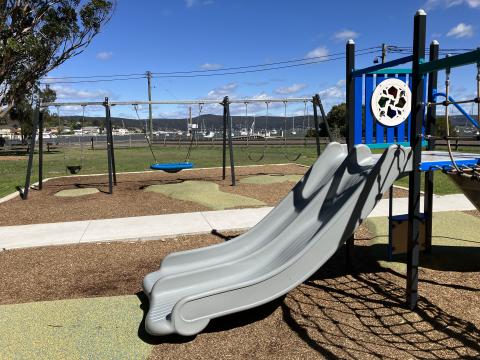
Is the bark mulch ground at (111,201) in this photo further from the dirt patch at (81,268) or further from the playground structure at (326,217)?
the playground structure at (326,217)

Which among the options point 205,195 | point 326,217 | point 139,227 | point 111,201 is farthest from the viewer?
point 205,195

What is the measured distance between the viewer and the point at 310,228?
13.9 ft

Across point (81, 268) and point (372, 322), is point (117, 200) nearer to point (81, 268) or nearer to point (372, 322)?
point (81, 268)

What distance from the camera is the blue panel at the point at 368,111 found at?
478 centimetres

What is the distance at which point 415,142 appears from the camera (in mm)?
3674

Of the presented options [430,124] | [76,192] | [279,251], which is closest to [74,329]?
[279,251]

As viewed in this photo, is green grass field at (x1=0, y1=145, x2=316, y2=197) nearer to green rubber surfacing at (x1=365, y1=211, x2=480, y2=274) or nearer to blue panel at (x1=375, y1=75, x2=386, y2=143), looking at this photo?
green rubber surfacing at (x1=365, y1=211, x2=480, y2=274)

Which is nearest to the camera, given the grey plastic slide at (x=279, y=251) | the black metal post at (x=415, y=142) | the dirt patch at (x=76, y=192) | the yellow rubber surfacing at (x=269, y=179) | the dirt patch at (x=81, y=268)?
the grey plastic slide at (x=279, y=251)

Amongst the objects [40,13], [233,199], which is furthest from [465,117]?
[40,13]

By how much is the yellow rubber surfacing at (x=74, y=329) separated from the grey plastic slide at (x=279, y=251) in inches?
9.3

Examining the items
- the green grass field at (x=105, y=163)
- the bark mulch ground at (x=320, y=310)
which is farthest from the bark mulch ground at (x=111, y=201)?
→ the bark mulch ground at (x=320, y=310)

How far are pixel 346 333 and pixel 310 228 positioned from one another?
1.10 meters

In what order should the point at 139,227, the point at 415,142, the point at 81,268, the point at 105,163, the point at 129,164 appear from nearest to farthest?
the point at 415,142
the point at 81,268
the point at 139,227
the point at 129,164
the point at 105,163

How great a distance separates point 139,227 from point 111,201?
2853 millimetres
